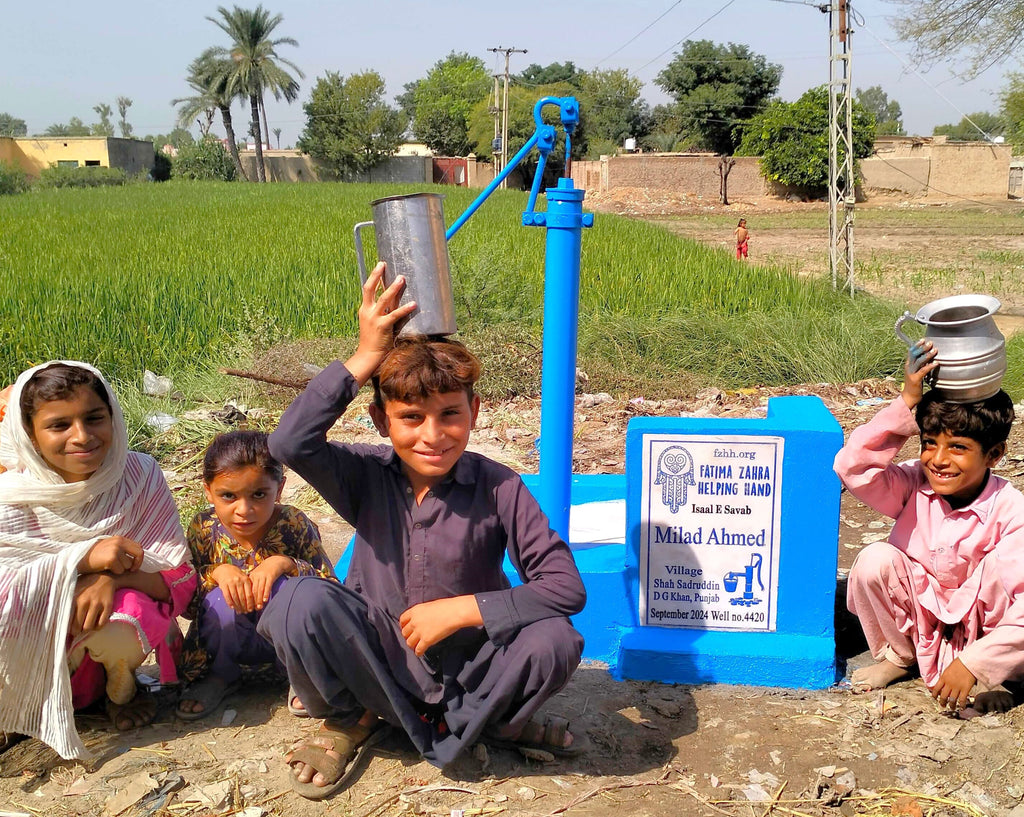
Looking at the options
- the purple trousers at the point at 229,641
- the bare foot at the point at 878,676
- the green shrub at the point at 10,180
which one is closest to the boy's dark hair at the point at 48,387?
the purple trousers at the point at 229,641

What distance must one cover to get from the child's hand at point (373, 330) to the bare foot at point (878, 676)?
5.64 feet

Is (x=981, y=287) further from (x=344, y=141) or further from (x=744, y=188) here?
(x=344, y=141)

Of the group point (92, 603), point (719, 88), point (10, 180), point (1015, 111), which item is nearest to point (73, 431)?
point (92, 603)

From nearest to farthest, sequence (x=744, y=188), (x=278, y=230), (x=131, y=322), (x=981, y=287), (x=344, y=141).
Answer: (x=131, y=322) → (x=981, y=287) → (x=278, y=230) → (x=744, y=188) → (x=344, y=141)

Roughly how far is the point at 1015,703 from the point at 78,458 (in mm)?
2637

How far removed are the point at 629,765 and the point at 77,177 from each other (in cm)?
4843

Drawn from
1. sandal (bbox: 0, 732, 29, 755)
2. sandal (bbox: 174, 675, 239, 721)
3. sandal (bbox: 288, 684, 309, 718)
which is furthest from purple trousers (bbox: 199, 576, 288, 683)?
sandal (bbox: 0, 732, 29, 755)

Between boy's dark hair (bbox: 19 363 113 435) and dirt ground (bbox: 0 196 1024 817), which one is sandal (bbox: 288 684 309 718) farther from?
boy's dark hair (bbox: 19 363 113 435)

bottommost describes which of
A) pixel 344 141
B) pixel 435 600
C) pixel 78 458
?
pixel 435 600

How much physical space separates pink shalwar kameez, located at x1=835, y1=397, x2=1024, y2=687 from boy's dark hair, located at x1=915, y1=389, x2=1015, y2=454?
0.08 m

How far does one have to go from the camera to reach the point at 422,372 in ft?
6.98

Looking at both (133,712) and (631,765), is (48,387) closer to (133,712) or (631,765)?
(133,712)

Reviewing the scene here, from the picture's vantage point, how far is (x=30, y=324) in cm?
639

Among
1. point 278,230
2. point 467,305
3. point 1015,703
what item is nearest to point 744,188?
point 278,230
